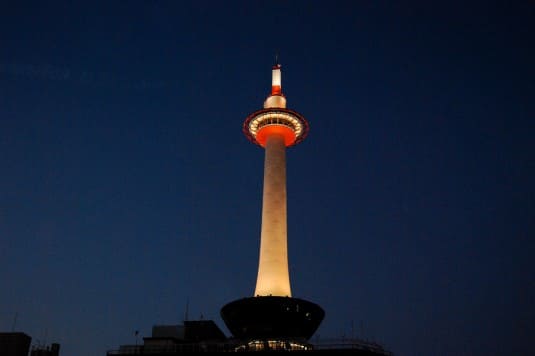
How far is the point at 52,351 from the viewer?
340 ft

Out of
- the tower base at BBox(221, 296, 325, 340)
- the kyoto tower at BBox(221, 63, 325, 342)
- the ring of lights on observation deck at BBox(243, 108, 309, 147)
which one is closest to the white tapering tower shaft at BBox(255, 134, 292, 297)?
the kyoto tower at BBox(221, 63, 325, 342)

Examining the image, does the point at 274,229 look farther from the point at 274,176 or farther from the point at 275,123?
the point at 275,123

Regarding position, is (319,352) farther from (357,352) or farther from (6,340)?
(6,340)

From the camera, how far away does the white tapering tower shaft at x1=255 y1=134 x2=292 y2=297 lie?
80.9 meters

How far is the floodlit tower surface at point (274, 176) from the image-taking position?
81.5 m

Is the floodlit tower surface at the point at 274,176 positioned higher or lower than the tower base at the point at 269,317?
higher

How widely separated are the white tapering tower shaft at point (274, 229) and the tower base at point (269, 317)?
4.51 metres

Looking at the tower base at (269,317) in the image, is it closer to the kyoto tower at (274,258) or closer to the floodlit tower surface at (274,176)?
the kyoto tower at (274,258)

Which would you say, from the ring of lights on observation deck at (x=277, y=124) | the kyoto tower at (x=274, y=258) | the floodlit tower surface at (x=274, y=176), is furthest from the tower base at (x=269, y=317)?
the ring of lights on observation deck at (x=277, y=124)

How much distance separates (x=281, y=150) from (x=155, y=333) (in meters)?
32.1

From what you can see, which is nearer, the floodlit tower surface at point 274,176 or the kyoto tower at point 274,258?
the kyoto tower at point 274,258

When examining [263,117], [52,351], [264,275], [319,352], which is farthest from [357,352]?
[52,351]

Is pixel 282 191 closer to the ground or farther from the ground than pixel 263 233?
farther from the ground

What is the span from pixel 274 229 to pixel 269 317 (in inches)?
573
